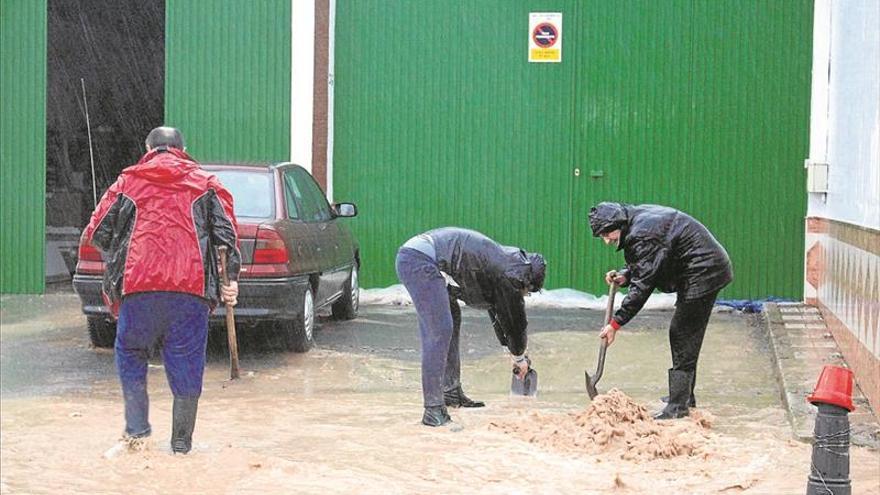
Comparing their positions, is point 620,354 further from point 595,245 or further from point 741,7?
point 741,7

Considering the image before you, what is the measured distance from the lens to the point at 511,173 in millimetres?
15055

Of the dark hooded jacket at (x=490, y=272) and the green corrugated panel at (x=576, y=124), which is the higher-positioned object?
the green corrugated panel at (x=576, y=124)

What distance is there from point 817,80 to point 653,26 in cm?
196

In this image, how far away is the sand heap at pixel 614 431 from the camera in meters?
7.21

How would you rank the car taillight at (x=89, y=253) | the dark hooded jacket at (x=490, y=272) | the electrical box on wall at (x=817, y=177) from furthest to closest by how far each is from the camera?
the electrical box on wall at (x=817, y=177)
the car taillight at (x=89, y=253)
the dark hooded jacket at (x=490, y=272)

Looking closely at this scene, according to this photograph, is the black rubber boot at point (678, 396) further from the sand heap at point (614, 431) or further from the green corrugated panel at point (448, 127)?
the green corrugated panel at point (448, 127)

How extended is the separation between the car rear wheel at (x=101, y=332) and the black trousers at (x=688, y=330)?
487cm

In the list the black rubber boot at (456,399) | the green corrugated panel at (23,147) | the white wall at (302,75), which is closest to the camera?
the black rubber boot at (456,399)

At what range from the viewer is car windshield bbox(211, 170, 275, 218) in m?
10.2

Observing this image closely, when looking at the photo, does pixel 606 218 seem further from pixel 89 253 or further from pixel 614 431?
pixel 89 253

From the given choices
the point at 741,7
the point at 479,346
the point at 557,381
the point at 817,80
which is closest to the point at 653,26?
the point at 741,7

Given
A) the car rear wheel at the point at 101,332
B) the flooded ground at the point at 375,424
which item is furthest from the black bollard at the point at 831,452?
the car rear wheel at the point at 101,332

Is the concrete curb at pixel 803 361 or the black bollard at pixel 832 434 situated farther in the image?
the concrete curb at pixel 803 361

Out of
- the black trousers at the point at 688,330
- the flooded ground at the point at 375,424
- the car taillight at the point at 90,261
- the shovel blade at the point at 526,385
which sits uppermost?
the car taillight at the point at 90,261
